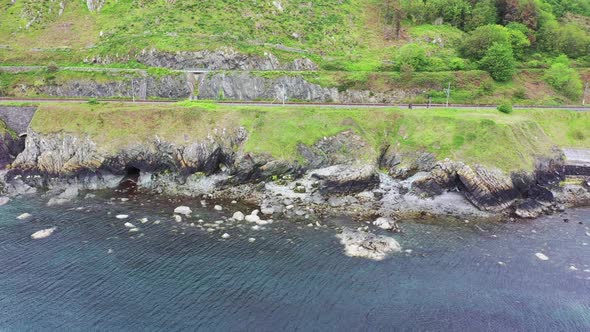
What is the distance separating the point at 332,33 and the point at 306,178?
73.7 metres

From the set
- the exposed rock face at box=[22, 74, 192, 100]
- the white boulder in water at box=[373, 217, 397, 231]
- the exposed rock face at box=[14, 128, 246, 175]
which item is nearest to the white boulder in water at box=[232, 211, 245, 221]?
the exposed rock face at box=[14, 128, 246, 175]

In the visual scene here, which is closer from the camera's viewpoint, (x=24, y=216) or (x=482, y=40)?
(x=24, y=216)

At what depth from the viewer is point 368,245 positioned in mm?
46375

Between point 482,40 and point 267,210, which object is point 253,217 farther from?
point 482,40

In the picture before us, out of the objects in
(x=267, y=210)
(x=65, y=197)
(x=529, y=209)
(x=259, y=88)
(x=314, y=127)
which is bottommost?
(x=529, y=209)

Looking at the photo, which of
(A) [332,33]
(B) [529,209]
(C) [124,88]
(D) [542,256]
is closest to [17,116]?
(C) [124,88]

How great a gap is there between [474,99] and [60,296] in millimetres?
→ 88536

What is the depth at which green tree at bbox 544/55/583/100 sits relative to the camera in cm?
9375

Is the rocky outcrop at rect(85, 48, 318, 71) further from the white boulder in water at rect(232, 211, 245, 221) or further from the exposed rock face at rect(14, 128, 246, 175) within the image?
the white boulder in water at rect(232, 211, 245, 221)

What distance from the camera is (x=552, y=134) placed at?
252 ft

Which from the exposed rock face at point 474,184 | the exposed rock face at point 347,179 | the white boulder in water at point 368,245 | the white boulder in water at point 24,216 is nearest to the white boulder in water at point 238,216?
the white boulder in water at point 368,245

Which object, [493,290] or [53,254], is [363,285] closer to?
[493,290]

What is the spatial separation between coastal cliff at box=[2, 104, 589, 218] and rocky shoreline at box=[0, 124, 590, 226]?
6.7 inches

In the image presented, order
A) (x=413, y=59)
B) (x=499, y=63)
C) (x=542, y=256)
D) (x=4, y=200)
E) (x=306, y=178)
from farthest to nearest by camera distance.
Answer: (x=413, y=59)
(x=499, y=63)
(x=306, y=178)
(x=4, y=200)
(x=542, y=256)
